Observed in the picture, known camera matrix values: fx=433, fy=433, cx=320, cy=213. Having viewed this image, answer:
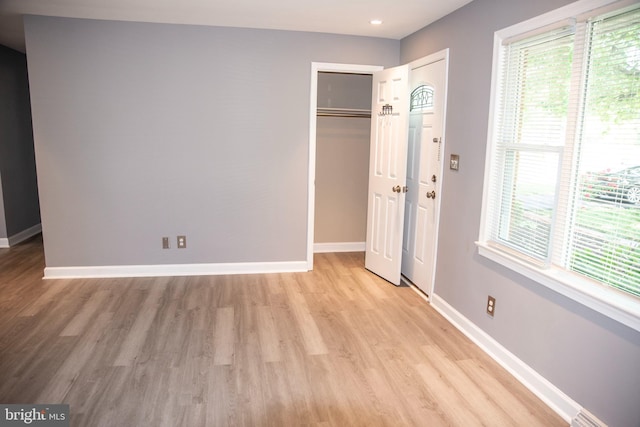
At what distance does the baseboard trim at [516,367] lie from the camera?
2.32 m

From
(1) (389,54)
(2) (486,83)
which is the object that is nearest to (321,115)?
(1) (389,54)

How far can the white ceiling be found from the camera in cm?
332

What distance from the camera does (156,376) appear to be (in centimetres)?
264

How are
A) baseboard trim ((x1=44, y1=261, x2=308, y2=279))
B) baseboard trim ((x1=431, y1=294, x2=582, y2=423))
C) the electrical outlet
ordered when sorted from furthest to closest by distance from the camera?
baseboard trim ((x1=44, y1=261, x2=308, y2=279)), the electrical outlet, baseboard trim ((x1=431, y1=294, x2=582, y2=423))

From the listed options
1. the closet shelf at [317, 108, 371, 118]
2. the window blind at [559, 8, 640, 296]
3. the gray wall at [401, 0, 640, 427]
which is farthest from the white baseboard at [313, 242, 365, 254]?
the window blind at [559, 8, 640, 296]

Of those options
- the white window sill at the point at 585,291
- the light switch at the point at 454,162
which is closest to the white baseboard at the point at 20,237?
the light switch at the point at 454,162

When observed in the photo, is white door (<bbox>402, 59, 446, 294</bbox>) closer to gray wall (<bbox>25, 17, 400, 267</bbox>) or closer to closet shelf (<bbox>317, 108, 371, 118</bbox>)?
gray wall (<bbox>25, 17, 400, 267</bbox>)

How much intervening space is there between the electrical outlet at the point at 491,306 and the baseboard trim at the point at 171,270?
2146 mm

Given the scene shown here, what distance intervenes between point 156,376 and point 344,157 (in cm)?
342

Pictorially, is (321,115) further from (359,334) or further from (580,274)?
(580,274)

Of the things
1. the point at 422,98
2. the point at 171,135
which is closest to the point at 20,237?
the point at 171,135

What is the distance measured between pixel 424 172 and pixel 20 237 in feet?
17.0

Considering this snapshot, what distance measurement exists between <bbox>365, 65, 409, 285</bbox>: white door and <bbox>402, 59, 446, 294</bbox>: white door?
6.2 inches

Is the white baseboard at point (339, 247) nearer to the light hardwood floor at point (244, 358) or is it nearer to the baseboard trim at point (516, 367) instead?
the light hardwood floor at point (244, 358)
